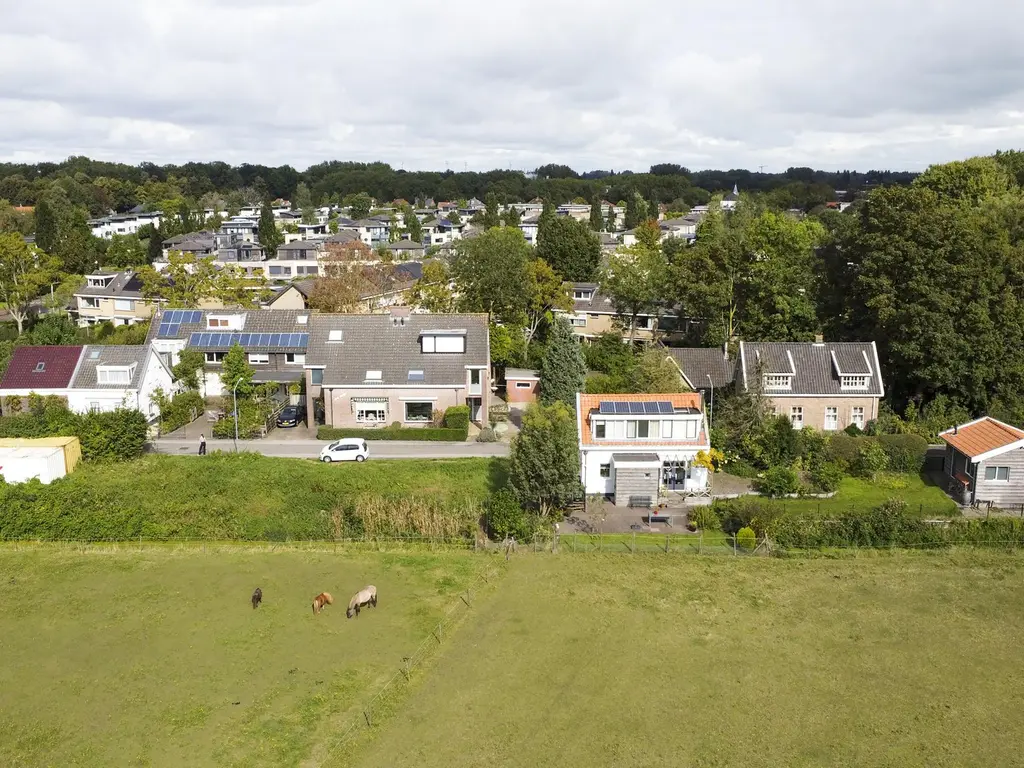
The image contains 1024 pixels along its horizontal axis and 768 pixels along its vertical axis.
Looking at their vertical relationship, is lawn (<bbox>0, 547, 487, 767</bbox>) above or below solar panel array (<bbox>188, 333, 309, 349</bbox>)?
below

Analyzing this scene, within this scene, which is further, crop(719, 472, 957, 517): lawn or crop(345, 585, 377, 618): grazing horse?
crop(719, 472, 957, 517): lawn

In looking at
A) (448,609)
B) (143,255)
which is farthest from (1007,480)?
(143,255)

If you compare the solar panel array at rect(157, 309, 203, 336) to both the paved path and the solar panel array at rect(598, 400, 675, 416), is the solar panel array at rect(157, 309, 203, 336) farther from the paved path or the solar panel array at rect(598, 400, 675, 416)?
the solar panel array at rect(598, 400, 675, 416)

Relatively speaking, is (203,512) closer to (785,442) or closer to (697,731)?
(697,731)

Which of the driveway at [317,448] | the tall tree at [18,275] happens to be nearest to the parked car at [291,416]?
the driveway at [317,448]

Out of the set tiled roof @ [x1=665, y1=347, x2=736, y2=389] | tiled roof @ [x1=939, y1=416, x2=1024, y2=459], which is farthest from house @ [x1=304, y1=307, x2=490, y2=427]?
tiled roof @ [x1=939, y1=416, x2=1024, y2=459]

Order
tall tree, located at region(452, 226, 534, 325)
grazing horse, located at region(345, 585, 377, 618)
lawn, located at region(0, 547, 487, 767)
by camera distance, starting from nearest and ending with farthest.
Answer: lawn, located at region(0, 547, 487, 767)
grazing horse, located at region(345, 585, 377, 618)
tall tree, located at region(452, 226, 534, 325)

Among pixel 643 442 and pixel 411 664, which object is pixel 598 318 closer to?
pixel 643 442
